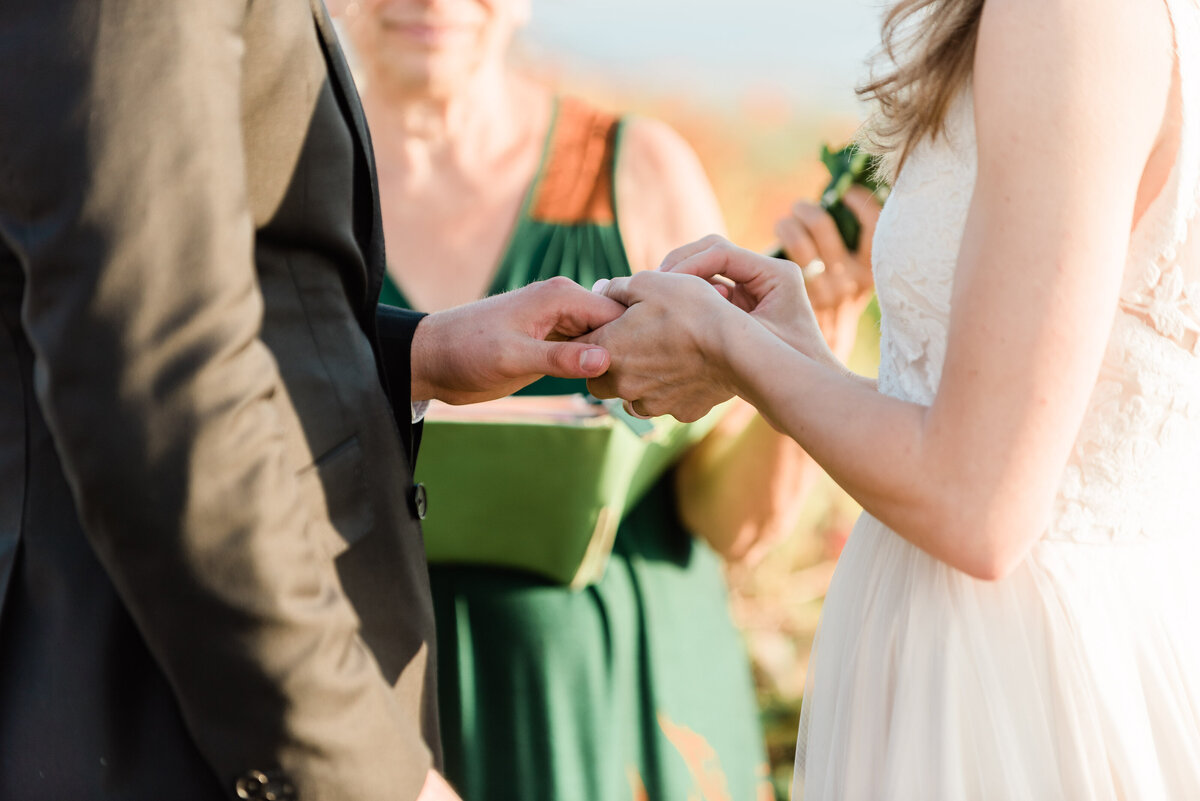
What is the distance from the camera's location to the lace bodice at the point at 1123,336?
37.9 inches

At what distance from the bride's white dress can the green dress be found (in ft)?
3.17

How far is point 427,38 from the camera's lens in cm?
207

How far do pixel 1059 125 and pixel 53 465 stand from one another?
0.86 m

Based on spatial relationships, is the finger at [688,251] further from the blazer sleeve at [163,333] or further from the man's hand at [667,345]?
the blazer sleeve at [163,333]

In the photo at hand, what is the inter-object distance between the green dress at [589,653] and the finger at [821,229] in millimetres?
400

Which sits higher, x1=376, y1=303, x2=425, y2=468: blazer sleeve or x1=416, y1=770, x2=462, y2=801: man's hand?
x1=376, y1=303, x2=425, y2=468: blazer sleeve

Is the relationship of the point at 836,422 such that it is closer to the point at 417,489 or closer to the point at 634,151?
the point at 417,489

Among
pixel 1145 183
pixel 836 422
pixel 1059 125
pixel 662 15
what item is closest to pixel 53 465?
pixel 836 422

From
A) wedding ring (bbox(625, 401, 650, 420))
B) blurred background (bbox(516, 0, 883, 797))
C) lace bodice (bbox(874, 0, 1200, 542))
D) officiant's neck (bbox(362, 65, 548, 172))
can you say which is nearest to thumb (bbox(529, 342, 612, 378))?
wedding ring (bbox(625, 401, 650, 420))

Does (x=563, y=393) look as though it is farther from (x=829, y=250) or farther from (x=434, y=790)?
(x=434, y=790)

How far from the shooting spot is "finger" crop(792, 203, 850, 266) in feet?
6.18

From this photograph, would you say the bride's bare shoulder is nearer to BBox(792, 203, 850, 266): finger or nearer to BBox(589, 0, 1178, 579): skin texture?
BBox(589, 0, 1178, 579): skin texture

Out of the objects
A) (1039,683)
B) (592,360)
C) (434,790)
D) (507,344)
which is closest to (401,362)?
(507,344)

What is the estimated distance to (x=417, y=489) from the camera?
1.11m
